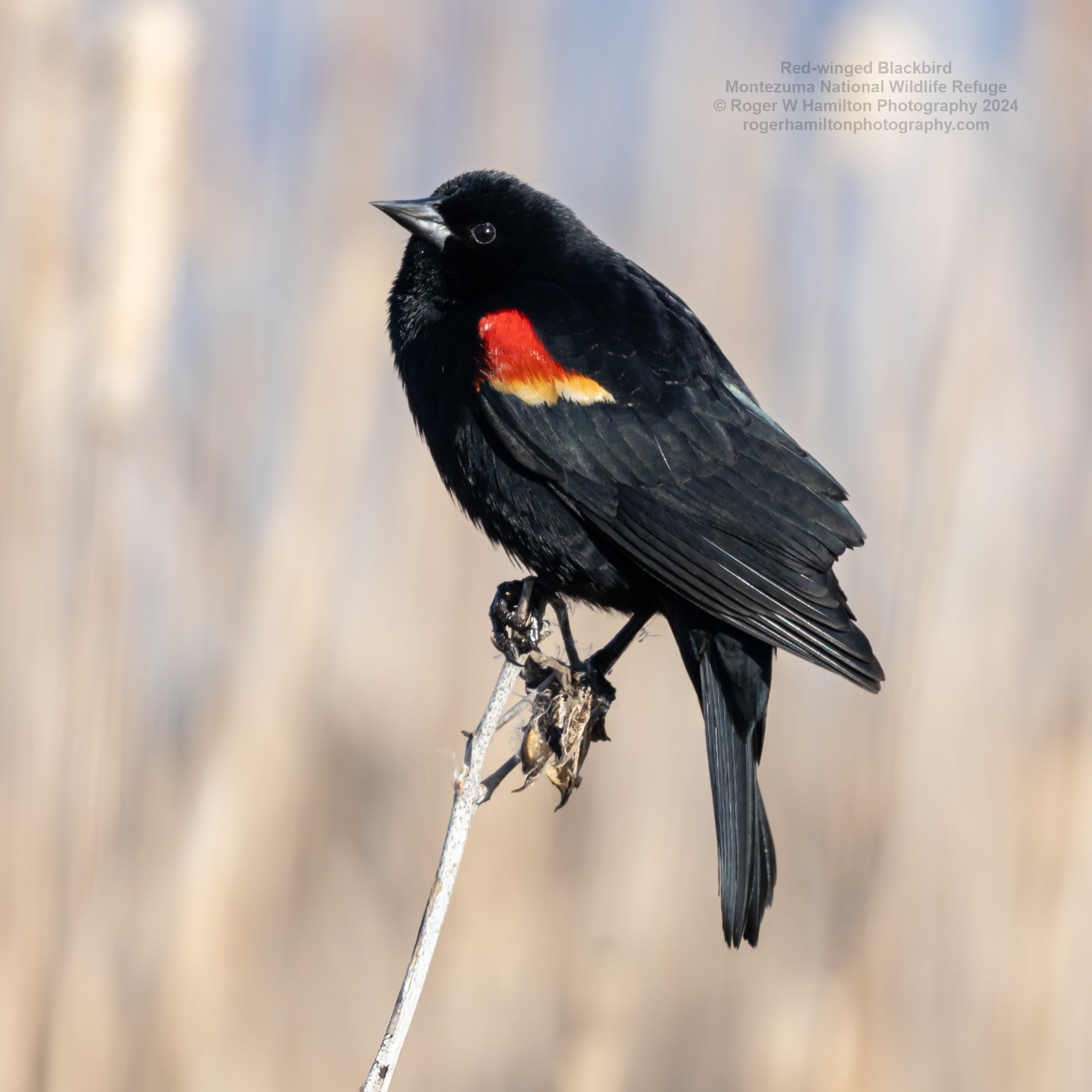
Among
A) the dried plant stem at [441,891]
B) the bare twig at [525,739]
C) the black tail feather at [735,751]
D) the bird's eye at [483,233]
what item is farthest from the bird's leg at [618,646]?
the bird's eye at [483,233]

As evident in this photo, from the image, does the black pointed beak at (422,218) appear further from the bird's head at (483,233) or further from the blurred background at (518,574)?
the blurred background at (518,574)

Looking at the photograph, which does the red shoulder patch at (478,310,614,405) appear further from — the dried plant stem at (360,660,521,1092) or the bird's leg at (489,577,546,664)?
the dried plant stem at (360,660,521,1092)

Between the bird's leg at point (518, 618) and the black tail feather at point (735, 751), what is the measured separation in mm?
223

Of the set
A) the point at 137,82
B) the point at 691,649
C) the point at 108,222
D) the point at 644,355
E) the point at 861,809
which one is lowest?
the point at 861,809

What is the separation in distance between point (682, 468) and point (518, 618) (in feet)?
1.20

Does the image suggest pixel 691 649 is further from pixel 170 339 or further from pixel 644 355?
pixel 170 339

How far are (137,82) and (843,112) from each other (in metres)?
1.37

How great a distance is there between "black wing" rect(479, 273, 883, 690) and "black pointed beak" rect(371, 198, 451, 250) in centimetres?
24

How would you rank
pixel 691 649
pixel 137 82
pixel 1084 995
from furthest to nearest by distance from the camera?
pixel 1084 995 → pixel 137 82 → pixel 691 649

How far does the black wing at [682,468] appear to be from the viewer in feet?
5.99

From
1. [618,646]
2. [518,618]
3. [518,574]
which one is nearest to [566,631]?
[518,618]

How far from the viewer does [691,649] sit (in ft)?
6.23

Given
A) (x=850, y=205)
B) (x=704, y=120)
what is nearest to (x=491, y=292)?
(x=704, y=120)

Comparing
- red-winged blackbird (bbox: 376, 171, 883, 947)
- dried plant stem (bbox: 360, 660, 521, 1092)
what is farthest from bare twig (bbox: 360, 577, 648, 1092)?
red-winged blackbird (bbox: 376, 171, 883, 947)
